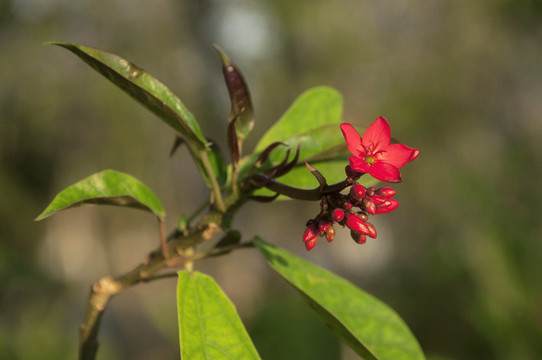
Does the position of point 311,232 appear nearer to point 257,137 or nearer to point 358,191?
point 358,191

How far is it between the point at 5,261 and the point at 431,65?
10284mm

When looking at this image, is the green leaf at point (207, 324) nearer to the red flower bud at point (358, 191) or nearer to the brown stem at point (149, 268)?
the brown stem at point (149, 268)

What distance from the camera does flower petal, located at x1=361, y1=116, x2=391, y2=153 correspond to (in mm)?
695

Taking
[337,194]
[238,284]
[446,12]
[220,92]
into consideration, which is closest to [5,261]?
[337,194]

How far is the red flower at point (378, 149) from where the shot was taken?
651 mm

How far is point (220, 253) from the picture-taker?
0.90m

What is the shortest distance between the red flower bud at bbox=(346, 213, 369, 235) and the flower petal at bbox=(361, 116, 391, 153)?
109mm

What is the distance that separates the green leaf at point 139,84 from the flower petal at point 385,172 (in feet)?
1.01

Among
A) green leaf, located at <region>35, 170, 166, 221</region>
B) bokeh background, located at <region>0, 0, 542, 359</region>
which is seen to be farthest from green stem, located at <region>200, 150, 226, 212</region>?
bokeh background, located at <region>0, 0, 542, 359</region>

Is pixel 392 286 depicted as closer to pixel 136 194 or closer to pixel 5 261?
pixel 5 261

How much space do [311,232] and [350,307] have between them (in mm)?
346

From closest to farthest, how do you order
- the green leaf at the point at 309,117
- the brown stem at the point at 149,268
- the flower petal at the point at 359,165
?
the flower petal at the point at 359,165 → the brown stem at the point at 149,268 → the green leaf at the point at 309,117

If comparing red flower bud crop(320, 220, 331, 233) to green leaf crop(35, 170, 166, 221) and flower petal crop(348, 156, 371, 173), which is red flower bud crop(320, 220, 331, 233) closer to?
flower petal crop(348, 156, 371, 173)

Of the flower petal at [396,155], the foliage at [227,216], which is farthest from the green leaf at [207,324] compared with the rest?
the flower petal at [396,155]
